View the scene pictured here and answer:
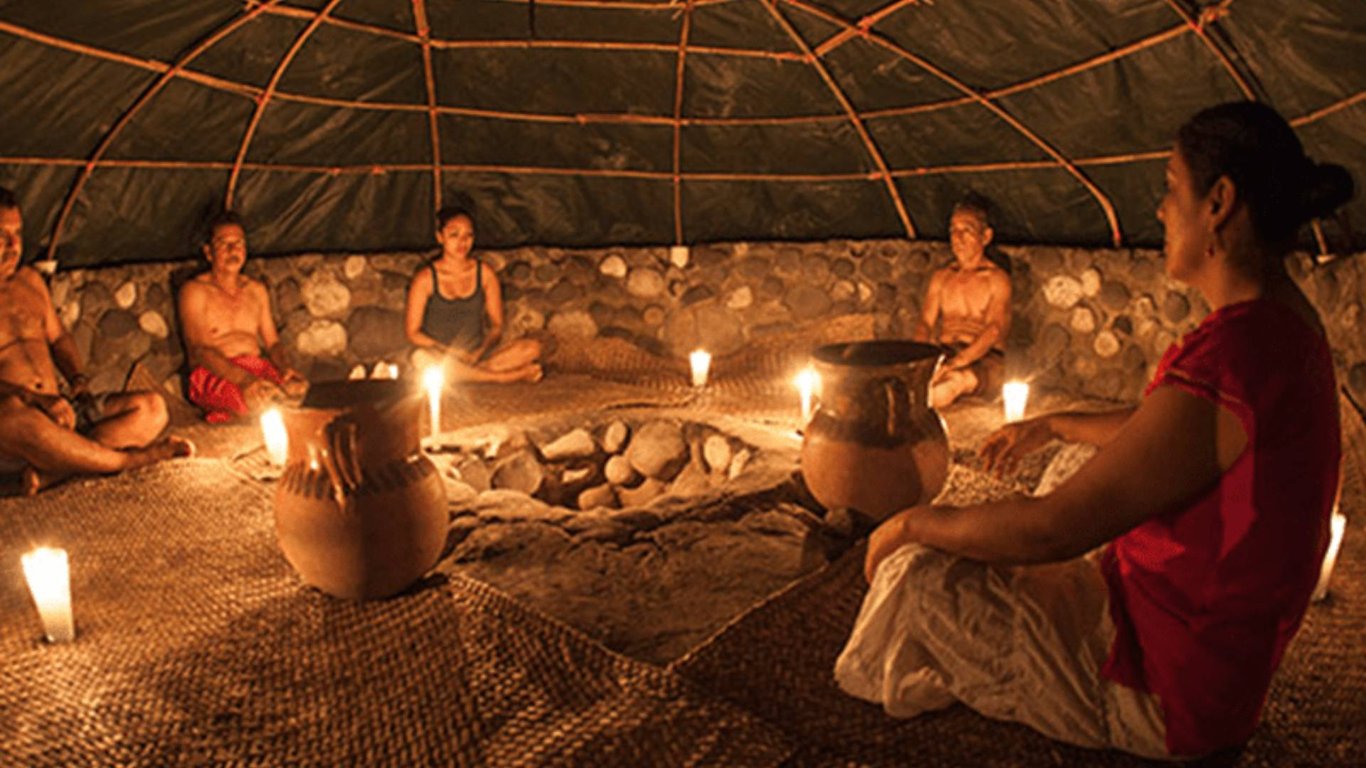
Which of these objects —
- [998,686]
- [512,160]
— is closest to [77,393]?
[512,160]

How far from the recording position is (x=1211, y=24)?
3.03 m

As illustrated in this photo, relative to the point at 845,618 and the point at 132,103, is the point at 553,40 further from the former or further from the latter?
the point at 845,618

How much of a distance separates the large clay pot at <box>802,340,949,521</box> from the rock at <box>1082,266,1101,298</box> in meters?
2.40

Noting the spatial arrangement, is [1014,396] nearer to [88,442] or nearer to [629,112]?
[629,112]

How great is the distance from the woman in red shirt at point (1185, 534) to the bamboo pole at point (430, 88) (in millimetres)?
3493

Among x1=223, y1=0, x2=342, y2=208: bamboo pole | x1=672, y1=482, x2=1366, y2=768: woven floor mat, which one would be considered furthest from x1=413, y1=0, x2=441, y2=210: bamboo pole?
x1=672, y1=482, x2=1366, y2=768: woven floor mat

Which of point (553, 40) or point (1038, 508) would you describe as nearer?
point (1038, 508)

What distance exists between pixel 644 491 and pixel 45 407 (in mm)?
2425

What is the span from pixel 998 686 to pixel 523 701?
41.6 inches

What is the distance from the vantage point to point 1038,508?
1519 millimetres

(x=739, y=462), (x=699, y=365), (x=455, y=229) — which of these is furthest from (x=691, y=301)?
(x=739, y=462)

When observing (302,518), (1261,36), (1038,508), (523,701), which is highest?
(1261,36)

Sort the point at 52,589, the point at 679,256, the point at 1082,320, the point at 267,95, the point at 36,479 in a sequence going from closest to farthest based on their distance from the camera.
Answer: the point at 52,589 → the point at 36,479 → the point at 267,95 → the point at 1082,320 → the point at 679,256

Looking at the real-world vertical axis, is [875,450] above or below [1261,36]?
below
